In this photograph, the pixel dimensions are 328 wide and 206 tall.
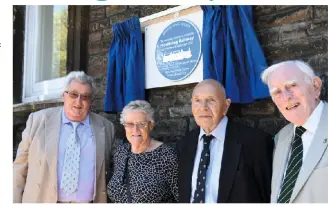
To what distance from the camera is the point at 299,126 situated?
2.26 m

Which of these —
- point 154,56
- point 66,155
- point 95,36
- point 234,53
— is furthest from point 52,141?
point 95,36

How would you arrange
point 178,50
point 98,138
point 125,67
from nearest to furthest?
point 98,138 < point 178,50 < point 125,67

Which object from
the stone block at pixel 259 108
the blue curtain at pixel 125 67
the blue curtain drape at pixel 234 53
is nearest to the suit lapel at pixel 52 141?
the blue curtain at pixel 125 67

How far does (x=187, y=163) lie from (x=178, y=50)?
3.64ft

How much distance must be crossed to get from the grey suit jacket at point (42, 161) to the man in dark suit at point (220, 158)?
27.5 inches

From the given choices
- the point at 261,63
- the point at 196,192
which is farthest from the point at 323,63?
the point at 196,192

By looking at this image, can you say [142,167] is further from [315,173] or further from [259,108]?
[315,173]

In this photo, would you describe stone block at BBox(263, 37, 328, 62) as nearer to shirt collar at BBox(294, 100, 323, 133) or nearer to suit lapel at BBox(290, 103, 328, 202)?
shirt collar at BBox(294, 100, 323, 133)

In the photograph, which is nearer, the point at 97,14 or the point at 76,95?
the point at 76,95

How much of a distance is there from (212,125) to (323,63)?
845 mm

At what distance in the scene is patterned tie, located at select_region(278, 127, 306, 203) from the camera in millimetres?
2146

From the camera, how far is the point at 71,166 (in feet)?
9.57

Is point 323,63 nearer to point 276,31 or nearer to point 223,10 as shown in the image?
point 276,31

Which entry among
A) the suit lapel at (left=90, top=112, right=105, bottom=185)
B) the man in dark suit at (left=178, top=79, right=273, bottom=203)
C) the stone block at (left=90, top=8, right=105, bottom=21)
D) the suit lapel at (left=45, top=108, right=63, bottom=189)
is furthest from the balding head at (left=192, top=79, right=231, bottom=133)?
the stone block at (left=90, top=8, right=105, bottom=21)
